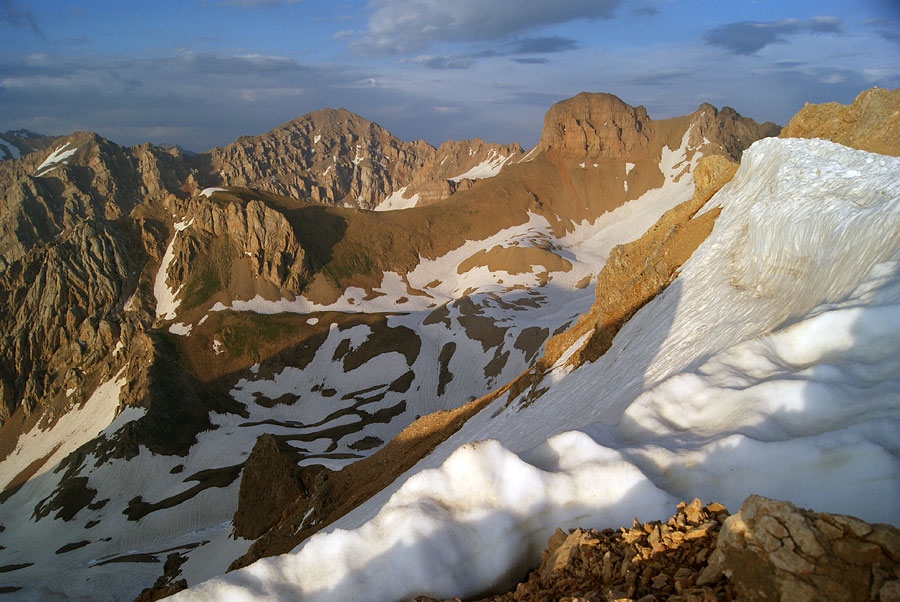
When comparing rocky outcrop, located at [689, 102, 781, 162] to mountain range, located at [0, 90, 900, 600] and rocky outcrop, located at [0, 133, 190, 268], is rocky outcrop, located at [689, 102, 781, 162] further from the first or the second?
rocky outcrop, located at [0, 133, 190, 268]

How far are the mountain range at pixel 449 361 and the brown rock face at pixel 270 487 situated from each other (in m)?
0.23

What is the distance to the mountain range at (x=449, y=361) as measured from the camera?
288 inches

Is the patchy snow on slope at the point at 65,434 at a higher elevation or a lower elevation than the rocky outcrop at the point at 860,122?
lower

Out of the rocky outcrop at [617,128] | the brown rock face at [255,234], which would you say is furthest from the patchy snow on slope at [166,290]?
the rocky outcrop at [617,128]

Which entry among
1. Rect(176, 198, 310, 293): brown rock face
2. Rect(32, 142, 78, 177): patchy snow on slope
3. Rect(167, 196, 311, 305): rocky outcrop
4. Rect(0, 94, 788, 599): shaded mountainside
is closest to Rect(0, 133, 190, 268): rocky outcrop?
Rect(32, 142, 78, 177): patchy snow on slope

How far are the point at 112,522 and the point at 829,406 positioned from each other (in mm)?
61822

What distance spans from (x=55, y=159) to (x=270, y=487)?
20320 centimetres

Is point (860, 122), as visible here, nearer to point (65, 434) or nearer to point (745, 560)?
point (745, 560)

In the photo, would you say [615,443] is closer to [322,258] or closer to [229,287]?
[229,287]

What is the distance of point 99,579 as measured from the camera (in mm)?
38812

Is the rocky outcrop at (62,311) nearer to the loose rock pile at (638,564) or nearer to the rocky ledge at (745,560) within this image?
the loose rock pile at (638,564)

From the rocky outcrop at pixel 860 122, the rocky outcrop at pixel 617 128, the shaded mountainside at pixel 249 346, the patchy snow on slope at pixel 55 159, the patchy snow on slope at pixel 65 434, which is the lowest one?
the patchy snow on slope at pixel 65 434

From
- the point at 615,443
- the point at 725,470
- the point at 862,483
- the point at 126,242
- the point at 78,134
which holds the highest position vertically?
the point at 78,134

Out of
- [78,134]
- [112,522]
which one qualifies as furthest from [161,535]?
[78,134]
